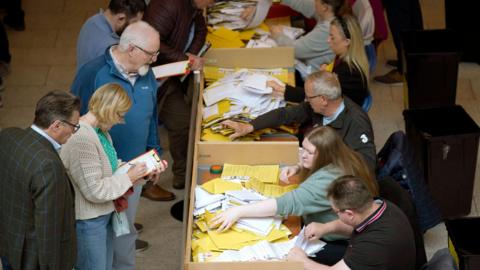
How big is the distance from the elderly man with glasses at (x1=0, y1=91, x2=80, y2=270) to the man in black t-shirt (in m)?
1.27

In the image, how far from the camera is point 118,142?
16.1 feet

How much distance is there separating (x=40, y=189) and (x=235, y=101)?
2.18 m

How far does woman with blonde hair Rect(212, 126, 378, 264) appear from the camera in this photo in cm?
446

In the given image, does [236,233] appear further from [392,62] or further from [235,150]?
[392,62]

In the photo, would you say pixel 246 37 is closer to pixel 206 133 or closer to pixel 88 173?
pixel 206 133

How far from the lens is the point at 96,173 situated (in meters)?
4.21

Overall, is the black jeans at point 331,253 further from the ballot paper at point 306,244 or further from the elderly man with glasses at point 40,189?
the elderly man with glasses at point 40,189

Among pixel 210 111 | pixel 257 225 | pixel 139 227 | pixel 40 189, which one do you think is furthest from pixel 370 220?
pixel 139 227

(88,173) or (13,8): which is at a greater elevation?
(88,173)

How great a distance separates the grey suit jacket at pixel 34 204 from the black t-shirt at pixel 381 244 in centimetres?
137

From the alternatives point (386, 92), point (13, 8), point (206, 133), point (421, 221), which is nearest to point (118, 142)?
point (206, 133)

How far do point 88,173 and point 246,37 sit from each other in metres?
2.91

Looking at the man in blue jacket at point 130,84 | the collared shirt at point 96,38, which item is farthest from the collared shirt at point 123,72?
the collared shirt at point 96,38

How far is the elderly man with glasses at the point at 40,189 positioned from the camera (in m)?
3.81
